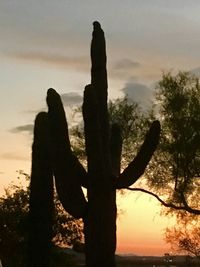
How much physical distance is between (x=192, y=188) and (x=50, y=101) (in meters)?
18.1

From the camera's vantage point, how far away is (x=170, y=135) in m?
35.1

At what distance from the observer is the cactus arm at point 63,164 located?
2016 centimetres

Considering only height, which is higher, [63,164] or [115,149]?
[115,149]

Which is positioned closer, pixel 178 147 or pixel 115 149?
pixel 115 149

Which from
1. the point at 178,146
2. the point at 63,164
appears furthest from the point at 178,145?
the point at 63,164

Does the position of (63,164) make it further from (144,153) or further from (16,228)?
(16,228)

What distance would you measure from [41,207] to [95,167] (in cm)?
256

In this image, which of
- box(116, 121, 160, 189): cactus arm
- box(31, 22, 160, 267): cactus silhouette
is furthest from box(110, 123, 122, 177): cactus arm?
box(116, 121, 160, 189): cactus arm

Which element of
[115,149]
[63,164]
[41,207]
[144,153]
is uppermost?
[115,149]

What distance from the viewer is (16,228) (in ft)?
116

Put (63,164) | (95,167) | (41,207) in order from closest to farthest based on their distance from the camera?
(63,164)
(95,167)
(41,207)

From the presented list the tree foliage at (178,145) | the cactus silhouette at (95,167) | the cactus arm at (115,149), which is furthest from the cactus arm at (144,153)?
Result: the tree foliage at (178,145)

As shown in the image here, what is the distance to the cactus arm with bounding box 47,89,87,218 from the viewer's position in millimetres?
20156

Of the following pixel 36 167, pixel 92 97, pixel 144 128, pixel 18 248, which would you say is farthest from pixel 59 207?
pixel 92 97
